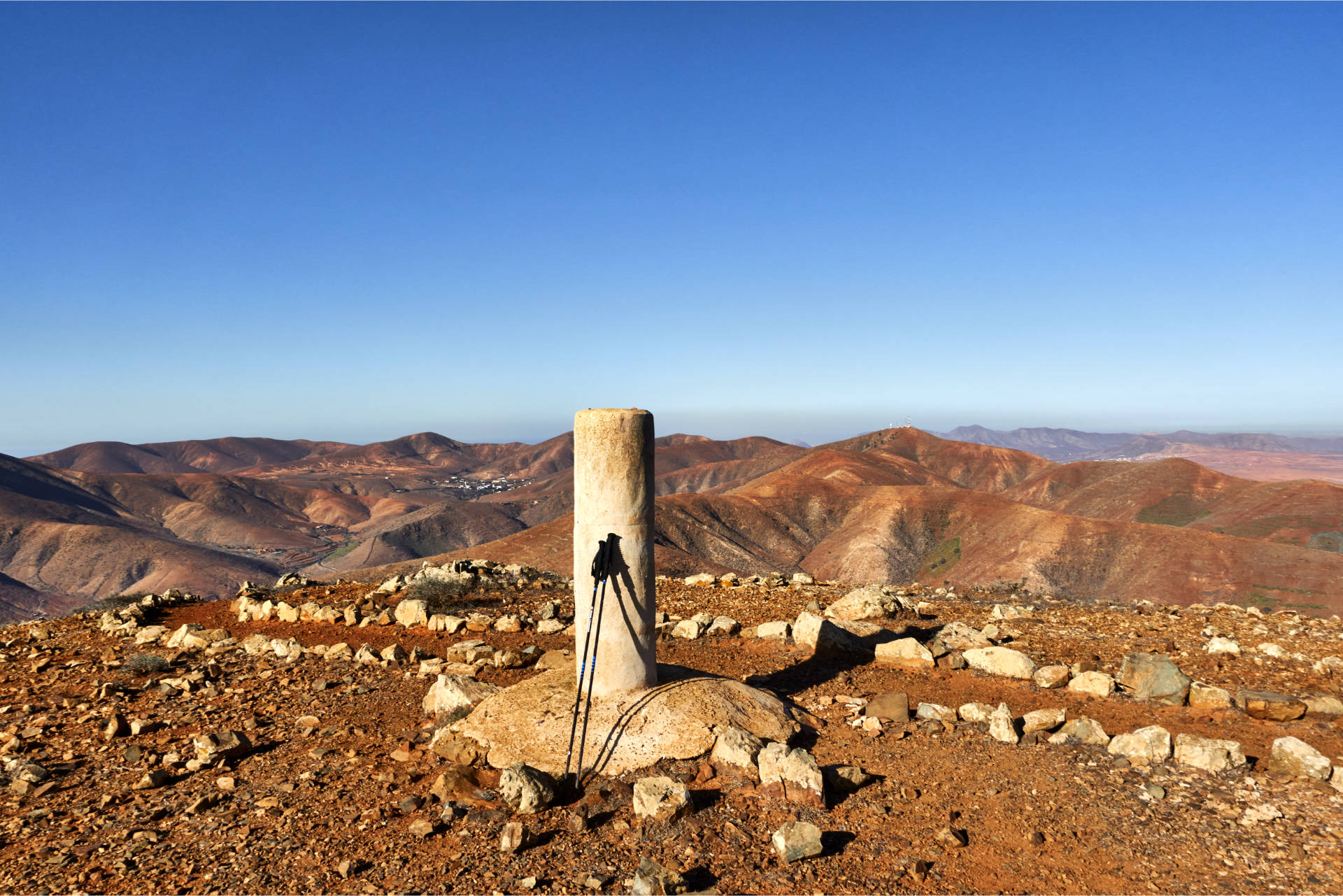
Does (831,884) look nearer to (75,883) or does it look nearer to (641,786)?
(641,786)

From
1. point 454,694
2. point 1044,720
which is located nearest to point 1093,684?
point 1044,720

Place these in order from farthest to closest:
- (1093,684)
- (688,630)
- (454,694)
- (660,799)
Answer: (688,630), (1093,684), (454,694), (660,799)

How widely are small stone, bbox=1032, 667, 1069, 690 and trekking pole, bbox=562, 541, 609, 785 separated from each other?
5934 mm

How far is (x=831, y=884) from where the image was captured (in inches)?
212

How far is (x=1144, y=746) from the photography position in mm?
7059

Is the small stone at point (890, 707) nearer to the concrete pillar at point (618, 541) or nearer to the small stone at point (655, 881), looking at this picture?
the concrete pillar at point (618, 541)

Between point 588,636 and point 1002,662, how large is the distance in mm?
5835

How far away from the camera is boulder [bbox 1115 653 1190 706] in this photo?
8.56 meters

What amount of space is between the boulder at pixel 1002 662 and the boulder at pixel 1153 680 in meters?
1.04

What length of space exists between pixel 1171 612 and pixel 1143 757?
9.03 m

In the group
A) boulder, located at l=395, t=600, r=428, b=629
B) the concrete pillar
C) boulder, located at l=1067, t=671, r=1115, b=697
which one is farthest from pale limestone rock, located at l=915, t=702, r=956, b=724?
boulder, located at l=395, t=600, r=428, b=629

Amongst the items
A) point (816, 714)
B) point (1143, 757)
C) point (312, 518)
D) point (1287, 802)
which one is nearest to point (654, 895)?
point (816, 714)

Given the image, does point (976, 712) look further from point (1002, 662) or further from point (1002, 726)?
point (1002, 662)

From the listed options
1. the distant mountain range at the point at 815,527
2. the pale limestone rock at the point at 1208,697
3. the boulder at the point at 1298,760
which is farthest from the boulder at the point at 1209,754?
the distant mountain range at the point at 815,527
